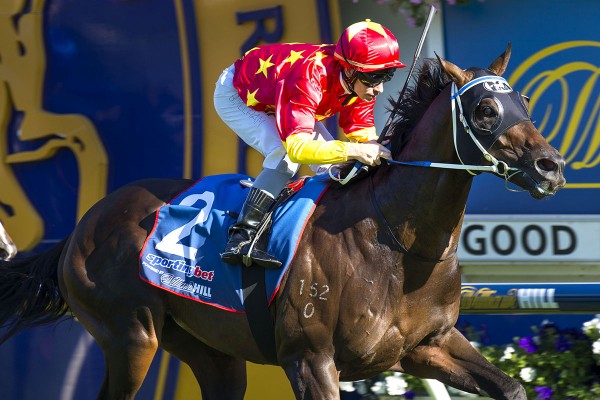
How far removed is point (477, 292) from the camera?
478 cm

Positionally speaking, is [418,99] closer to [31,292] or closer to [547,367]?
[547,367]

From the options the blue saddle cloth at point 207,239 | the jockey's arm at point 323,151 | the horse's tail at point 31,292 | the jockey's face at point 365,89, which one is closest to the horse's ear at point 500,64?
Answer: the jockey's face at point 365,89

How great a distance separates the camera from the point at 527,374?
4824 mm

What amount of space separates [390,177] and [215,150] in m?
1.81

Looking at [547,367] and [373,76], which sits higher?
[373,76]

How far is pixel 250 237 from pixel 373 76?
80cm

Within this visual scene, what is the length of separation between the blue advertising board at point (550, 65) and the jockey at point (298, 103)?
4.04 ft

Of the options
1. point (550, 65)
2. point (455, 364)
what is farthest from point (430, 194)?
point (550, 65)

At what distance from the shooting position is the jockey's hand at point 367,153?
3965 millimetres

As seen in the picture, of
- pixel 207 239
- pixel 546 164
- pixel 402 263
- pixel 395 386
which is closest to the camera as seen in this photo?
pixel 546 164

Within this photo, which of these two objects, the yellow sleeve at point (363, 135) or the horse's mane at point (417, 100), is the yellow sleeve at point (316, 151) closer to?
the horse's mane at point (417, 100)

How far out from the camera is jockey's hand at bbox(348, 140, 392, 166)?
396 cm

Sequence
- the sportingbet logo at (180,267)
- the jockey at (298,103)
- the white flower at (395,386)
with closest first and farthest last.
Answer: the jockey at (298,103) < the sportingbet logo at (180,267) < the white flower at (395,386)

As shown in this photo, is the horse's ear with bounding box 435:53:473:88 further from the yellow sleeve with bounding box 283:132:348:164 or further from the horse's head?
the yellow sleeve with bounding box 283:132:348:164
